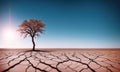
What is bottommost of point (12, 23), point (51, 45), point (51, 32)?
point (51, 45)

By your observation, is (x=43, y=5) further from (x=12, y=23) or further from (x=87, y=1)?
(x=87, y=1)

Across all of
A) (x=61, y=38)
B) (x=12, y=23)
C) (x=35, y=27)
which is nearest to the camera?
(x=12, y=23)

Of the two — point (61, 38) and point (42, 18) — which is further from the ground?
point (42, 18)

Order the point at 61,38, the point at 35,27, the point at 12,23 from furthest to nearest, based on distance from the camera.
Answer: the point at 35,27 < the point at 61,38 < the point at 12,23

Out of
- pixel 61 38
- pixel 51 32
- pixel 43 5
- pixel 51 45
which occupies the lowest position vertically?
pixel 51 45

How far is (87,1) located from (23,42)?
170 centimetres

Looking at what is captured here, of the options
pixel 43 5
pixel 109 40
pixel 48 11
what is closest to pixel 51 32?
pixel 48 11

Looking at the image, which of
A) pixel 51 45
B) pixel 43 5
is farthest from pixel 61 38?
pixel 43 5

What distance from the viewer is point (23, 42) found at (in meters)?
2.34

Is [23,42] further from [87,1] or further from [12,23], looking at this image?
[87,1]

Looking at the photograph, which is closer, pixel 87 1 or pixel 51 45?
pixel 87 1

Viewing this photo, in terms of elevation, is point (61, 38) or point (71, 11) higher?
point (71, 11)

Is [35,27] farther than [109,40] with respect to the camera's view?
Yes

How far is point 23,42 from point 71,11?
4.29 ft
